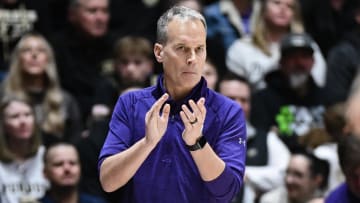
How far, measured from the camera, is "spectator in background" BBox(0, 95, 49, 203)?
660cm

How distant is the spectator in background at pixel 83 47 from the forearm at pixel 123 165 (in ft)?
14.1

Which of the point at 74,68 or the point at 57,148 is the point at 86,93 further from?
the point at 57,148

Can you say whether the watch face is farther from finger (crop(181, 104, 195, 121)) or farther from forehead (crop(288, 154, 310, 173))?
forehead (crop(288, 154, 310, 173))

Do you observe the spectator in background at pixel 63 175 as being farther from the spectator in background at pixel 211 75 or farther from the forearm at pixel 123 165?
the forearm at pixel 123 165

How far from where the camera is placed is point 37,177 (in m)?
6.70

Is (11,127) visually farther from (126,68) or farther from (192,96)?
(192,96)

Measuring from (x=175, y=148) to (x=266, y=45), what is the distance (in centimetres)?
437

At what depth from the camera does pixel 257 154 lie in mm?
6785

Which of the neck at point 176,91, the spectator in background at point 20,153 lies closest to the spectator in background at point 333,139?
the spectator in background at point 20,153

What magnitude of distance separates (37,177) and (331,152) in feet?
6.89

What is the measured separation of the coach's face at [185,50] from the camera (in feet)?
11.2

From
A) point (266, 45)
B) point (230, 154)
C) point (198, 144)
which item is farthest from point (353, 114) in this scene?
point (198, 144)

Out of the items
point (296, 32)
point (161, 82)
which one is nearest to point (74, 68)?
point (296, 32)

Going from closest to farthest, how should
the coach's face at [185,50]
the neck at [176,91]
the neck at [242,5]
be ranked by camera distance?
the coach's face at [185,50]
the neck at [176,91]
the neck at [242,5]
